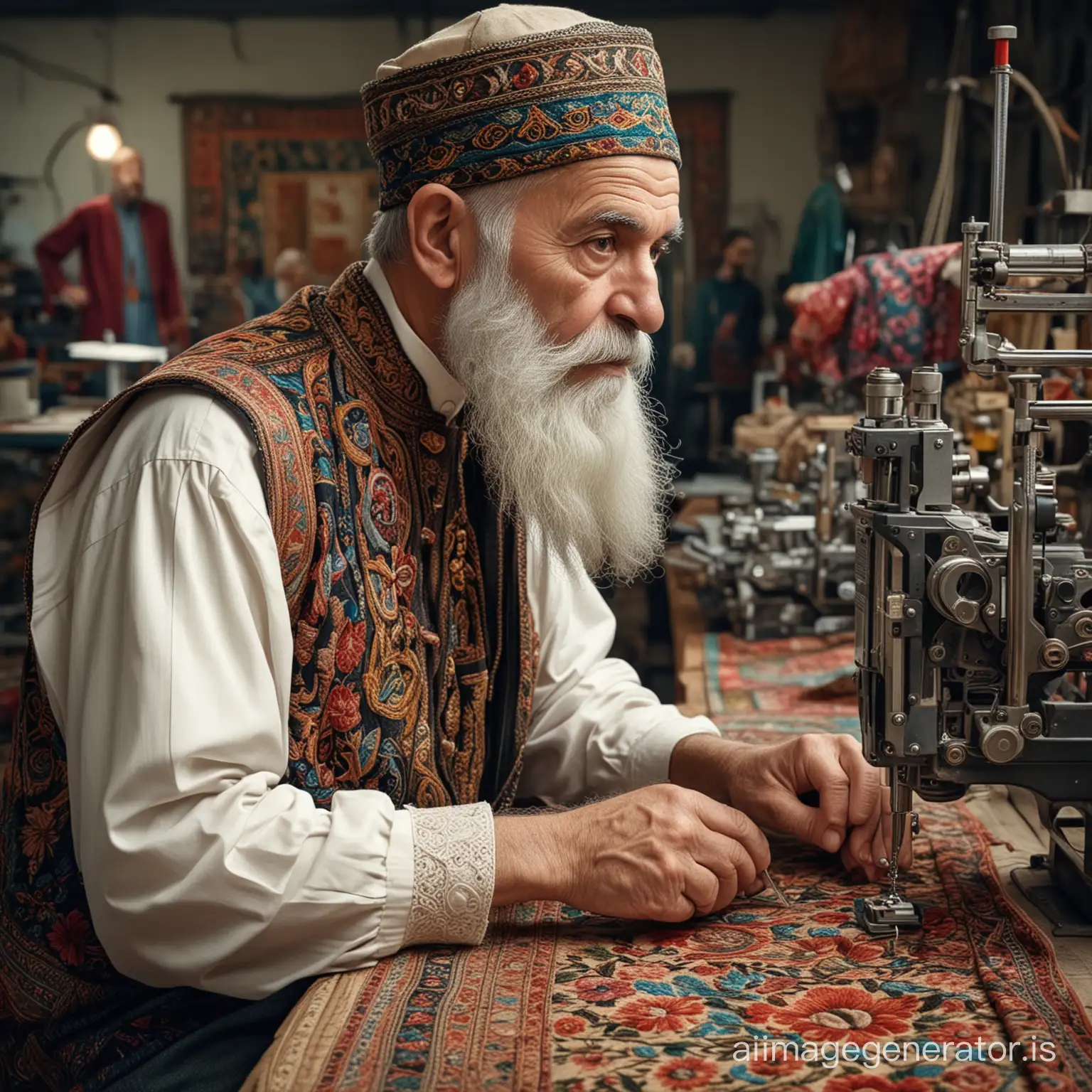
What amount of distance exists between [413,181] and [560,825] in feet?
3.10

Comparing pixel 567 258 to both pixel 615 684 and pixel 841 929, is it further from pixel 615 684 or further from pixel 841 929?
pixel 841 929

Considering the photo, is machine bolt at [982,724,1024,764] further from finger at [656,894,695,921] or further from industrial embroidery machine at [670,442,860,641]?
industrial embroidery machine at [670,442,860,641]

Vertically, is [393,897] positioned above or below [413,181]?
below

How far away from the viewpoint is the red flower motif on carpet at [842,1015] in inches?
55.6

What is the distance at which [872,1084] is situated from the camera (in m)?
1.32

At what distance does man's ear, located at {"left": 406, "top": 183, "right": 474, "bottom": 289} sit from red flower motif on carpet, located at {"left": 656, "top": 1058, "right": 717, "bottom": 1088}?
3.70ft

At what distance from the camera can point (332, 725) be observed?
6.08 feet

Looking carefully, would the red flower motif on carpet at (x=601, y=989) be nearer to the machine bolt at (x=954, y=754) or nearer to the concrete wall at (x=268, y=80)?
the machine bolt at (x=954, y=754)

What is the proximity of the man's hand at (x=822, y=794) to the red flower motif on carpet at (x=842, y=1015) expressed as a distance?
0.33 m

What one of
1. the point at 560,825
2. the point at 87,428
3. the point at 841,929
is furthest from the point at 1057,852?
the point at 87,428

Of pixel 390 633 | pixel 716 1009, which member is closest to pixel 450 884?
pixel 716 1009

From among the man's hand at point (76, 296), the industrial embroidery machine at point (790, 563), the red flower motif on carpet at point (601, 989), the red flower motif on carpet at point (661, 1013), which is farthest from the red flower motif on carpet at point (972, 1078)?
the man's hand at point (76, 296)

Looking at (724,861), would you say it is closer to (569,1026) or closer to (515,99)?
(569,1026)

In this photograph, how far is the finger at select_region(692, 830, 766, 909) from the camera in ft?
5.46
